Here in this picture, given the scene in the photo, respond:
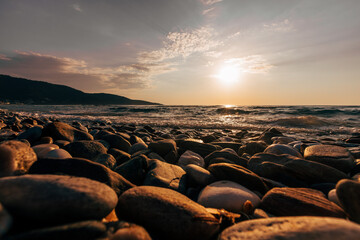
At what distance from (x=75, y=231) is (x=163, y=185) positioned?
1100mm

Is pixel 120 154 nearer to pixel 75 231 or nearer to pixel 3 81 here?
pixel 75 231

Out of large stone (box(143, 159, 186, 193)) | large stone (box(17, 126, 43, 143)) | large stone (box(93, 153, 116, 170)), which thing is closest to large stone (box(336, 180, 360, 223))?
large stone (box(143, 159, 186, 193))

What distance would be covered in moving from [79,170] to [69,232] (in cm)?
82

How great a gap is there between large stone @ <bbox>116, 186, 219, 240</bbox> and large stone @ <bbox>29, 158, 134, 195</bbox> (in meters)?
0.35

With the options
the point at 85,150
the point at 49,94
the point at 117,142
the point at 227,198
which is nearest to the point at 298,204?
the point at 227,198

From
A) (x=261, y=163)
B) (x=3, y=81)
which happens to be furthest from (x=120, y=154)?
(x=3, y=81)

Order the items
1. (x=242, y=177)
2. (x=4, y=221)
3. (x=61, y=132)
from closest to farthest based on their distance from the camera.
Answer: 1. (x=4, y=221)
2. (x=242, y=177)
3. (x=61, y=132)

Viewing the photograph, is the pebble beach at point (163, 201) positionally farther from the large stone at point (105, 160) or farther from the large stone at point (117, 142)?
the large stone at point (117, 142)

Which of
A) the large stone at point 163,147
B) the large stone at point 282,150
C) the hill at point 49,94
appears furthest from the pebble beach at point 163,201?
the hill at point 49,94

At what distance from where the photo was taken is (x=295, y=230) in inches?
38.8

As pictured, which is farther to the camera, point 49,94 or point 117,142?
point 49,94

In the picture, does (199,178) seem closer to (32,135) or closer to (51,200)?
(51,200)

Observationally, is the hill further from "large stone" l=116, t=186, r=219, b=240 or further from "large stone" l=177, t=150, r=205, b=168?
"large stone" l=116, t=186, r=219, b=240

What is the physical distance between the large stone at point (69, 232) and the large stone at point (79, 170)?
0.64 m
